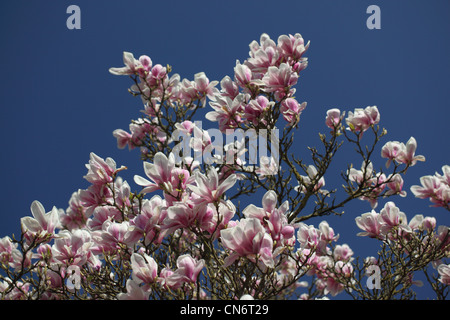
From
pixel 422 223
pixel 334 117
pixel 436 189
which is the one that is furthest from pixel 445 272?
pixel 334 117

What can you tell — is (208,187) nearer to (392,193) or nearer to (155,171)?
(155,171)

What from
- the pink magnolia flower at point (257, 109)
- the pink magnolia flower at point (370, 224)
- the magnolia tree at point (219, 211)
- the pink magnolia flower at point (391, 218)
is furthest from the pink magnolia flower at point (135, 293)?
the pink magnolia flower at point (391, 218)

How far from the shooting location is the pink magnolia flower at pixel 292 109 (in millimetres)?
2982

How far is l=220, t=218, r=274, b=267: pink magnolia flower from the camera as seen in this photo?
1.65 meters

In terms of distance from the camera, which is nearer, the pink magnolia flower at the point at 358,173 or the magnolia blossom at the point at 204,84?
the pink magnolia flower at the point at 358,173

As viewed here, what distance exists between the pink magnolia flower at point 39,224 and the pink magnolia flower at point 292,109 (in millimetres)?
2017

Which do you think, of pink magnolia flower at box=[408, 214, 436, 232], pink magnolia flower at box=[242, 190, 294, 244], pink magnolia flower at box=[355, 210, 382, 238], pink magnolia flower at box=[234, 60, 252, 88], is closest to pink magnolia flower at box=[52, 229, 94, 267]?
pink magnolia flower at box=[242, 190, 294, 244]

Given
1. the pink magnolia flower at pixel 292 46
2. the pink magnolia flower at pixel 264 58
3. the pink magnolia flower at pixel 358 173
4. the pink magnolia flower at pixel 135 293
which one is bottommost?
the pink magnolia flower at pixel 135 293

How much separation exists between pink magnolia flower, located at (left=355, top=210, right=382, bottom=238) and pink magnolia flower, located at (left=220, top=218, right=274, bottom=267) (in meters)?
1.99

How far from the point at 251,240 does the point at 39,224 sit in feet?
4.93

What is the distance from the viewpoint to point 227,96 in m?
3.04

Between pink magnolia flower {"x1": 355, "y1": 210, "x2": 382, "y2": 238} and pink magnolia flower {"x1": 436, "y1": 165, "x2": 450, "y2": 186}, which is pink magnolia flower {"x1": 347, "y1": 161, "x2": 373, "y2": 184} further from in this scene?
pink magnolia flower {"x1": 436, "y1": 165, "x2": 450, "y2": 186}

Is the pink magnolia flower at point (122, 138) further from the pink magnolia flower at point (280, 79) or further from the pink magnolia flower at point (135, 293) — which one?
the pink magnolia flower at point (135, 293)
